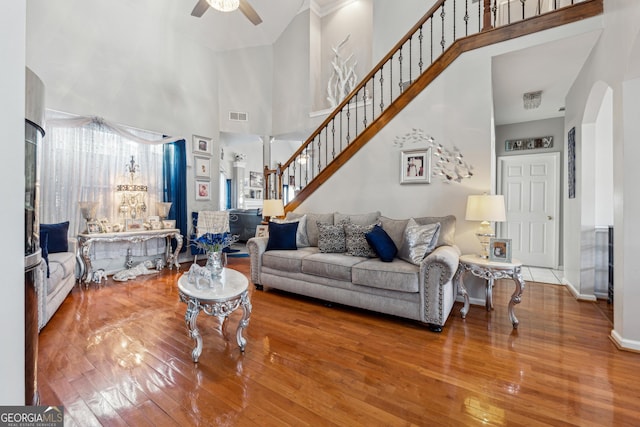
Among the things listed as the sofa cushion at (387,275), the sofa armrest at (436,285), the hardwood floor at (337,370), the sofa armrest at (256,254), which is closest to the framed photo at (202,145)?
the sofa armrest at (256,254)

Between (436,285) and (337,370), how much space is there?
120 cm

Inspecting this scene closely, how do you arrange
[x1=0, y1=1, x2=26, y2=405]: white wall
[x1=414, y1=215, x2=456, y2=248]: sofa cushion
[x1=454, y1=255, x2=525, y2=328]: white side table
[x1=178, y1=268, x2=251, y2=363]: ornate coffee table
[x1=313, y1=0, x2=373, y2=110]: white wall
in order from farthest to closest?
1. [x1=313, y1=0, x2=373, y2=110]: white wall
2. [x1=414, y1=215, x2=456, y2=248]: sofa cushion
3. [x1=454, y1=255, x2=525, y2=328]: white side table
4. [x1=178, y1=268, x2=251, y2=363]: ornate coffee table
5. [x1=0, y1=1, x2=26, y2=405]: white wall

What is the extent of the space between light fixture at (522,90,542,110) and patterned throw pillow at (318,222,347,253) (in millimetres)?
3231

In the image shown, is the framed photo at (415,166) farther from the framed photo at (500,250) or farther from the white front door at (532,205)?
the white front door at (532,205)

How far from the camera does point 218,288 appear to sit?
2297 millimetres

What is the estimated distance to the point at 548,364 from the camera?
2.08 metres

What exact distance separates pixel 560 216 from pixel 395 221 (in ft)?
11.7

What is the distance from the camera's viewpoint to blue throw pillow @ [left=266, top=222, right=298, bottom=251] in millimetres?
3824

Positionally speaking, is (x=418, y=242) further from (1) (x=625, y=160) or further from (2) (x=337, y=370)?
(1) (x=625, y=160)

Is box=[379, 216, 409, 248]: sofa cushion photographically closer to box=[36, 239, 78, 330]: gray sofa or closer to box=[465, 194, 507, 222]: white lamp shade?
box=[465, 194, 507, 222]: white lamp shade

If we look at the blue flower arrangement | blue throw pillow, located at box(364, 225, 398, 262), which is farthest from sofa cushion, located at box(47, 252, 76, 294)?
blue throw pillow, located at box(364, 225, 398, 262)

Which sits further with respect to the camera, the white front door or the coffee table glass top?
the white front door

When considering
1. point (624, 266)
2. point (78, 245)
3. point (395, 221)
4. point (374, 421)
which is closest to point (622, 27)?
point (624, 266)

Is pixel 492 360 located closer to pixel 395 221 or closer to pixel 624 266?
pixel 624 266
